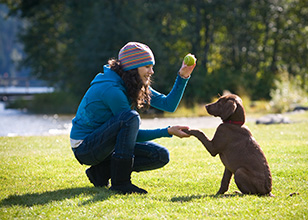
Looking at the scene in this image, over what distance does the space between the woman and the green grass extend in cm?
30

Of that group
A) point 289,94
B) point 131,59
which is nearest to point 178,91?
point 131,59

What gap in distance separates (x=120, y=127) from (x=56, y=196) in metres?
1.09

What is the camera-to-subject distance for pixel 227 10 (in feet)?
88.0

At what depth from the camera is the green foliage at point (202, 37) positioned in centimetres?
2531

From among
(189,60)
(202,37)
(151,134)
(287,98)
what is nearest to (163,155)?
(151,134)

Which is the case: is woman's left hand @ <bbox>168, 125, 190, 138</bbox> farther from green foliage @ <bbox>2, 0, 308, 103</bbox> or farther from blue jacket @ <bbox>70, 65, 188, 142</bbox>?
green foliage @ <bbox>2, 0, 308, 103</bbox>

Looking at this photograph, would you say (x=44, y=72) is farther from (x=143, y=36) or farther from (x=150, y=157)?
(x=150, y=157)

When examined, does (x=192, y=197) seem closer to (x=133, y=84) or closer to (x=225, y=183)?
(x=225, y=183)

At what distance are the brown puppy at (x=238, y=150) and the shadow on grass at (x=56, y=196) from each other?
48.6 inches

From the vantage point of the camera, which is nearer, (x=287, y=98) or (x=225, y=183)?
(x=225, y=183)

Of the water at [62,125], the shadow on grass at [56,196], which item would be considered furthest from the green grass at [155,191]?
the water at [62,125]

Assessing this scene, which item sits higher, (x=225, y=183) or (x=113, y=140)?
(x=113, y=140)

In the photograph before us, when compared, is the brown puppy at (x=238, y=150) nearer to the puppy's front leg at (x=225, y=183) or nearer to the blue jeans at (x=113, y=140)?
the puppy's front leg at (x=225, y=183)

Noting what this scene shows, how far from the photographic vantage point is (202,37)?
29750mm
